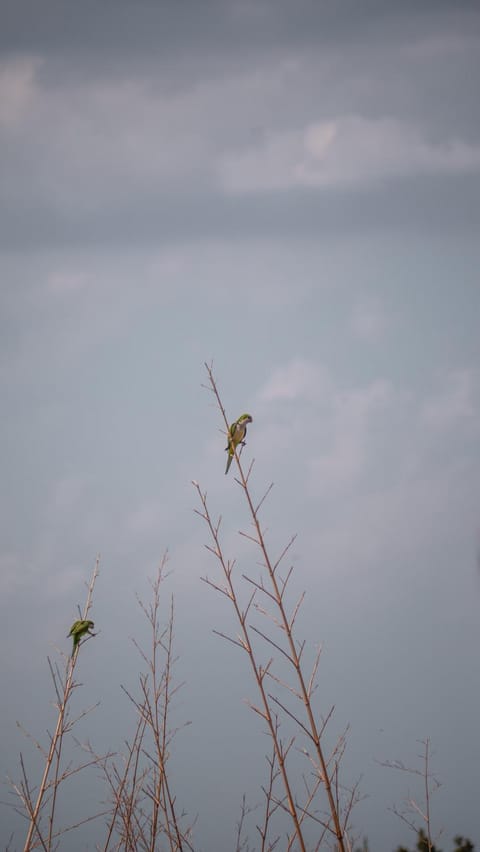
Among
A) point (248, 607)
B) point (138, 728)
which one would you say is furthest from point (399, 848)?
point (248, 607)

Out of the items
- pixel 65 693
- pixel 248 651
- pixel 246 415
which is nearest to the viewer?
pixel 248 651

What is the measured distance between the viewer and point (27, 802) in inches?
151

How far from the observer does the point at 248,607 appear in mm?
3326

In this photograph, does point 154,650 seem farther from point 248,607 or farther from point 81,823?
point 248,607

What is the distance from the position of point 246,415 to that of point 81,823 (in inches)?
122

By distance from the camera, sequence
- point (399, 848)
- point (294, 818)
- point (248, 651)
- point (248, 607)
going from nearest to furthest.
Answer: point (294, 818) < point (248, 651) < point (248, 607) < point (399, 848)

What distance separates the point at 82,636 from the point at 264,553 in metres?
2.28

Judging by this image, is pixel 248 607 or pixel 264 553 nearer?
pixel 264 553

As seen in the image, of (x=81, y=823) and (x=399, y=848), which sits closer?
(x=81, y=823)

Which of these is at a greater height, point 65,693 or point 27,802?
point 65,693

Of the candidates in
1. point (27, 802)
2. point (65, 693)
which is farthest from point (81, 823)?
point (65, 693)

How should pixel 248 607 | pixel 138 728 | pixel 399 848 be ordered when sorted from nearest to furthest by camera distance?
pixel 248 607
pixel 138 728
pixel 399 848

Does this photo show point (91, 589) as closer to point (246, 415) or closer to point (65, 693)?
point (65, 693)

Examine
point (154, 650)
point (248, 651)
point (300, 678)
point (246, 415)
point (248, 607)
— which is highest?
point (246, 415)
